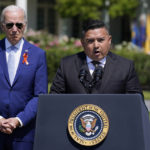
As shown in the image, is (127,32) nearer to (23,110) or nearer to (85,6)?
(85,6)

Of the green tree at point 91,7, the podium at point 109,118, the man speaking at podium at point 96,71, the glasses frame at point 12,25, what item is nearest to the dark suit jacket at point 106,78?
the man speaking at podium at point 96,71

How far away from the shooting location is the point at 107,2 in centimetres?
1973

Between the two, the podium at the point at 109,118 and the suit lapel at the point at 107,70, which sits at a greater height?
the suit lapel at the point at 107,70

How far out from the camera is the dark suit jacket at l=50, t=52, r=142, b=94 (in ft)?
10.4

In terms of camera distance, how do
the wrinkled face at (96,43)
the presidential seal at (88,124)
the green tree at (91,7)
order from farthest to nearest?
the green tree at (91,7) → the wrinkled face at (96,43) → the presidential seal at (88,124)

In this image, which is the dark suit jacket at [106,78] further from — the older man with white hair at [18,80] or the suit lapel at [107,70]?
the older man with white hair at [18,80]

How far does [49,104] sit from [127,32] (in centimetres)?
2809

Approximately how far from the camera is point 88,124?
109 inches

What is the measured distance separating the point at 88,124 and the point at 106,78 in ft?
1.78

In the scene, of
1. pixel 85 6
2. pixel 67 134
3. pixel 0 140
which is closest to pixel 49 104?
pixel 67 134

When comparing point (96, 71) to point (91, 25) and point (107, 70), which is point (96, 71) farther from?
point (91, 25)

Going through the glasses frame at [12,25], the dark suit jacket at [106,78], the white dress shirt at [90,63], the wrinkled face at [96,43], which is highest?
the glasses frame at [12,25]

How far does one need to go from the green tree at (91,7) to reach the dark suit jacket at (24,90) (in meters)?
16.2

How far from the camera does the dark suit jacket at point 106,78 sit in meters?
3.18
